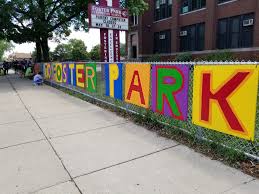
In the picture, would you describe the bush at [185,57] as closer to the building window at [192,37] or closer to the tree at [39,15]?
the building window at [192,37]

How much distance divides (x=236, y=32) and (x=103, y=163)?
21.5 m

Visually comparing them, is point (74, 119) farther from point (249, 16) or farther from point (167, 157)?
point (249, 16)

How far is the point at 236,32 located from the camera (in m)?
21.9

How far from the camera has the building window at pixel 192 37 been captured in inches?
1016

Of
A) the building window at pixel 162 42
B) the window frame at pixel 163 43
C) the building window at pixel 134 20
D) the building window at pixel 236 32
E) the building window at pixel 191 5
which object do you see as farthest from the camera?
the building window at pixel 134 20

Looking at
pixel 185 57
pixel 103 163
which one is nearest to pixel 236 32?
pixel 185 57

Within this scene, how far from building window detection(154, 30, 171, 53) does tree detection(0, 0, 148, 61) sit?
305 inches

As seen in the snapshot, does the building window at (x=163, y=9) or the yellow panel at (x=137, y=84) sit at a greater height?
the building window at (x=163, y=9)

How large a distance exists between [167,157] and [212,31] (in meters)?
22.4

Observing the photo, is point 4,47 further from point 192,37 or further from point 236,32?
point 236,32

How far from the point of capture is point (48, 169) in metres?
3.72

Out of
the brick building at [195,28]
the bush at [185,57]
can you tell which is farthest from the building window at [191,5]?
the bush at [185,57]

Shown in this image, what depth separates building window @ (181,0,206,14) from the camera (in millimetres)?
25672

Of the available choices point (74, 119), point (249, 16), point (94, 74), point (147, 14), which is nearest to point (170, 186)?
point (74, 119)
